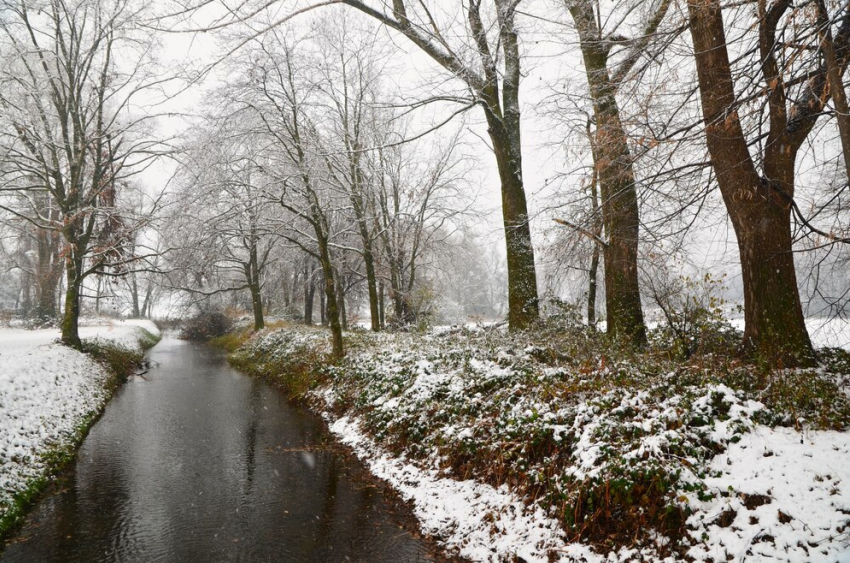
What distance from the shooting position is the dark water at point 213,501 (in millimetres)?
4977

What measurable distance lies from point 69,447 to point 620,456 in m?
8.91

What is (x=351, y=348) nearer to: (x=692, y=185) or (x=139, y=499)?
(x=139, y=499)

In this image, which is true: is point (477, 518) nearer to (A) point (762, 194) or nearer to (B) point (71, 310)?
(A) point (762, 194)

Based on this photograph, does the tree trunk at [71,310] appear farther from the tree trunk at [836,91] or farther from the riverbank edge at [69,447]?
the tree trunk at [836,91]

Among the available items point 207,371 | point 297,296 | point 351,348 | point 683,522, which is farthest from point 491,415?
point 297,296

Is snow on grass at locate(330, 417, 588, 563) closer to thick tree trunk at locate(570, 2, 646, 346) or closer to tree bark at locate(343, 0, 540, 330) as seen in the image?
thick tree trunk at locate(570, 2, 646, 346)

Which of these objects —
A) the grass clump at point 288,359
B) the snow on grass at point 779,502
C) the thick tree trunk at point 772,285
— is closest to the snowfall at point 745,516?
the snow on grass at point 779,502

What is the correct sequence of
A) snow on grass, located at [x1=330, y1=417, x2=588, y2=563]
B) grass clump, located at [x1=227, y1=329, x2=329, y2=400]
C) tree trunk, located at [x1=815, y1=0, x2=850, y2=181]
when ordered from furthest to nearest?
grass clump, located at [x1=227, y1=329, x2=329, y2=400] → snow on grass, located at [x1=330, y1=417, x2=588, y2=563] → tree trunk, located at [x1=815, y1=0, x2=850, y2=181]

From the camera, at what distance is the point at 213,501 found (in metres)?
6.16

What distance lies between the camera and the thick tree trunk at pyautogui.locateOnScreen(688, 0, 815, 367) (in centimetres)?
562

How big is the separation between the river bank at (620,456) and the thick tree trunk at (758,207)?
0.57 m

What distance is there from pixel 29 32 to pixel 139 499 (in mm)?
14749

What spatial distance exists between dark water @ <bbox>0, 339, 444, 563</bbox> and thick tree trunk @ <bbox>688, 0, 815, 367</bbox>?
5.07m

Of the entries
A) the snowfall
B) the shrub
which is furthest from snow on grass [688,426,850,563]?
the shrub
